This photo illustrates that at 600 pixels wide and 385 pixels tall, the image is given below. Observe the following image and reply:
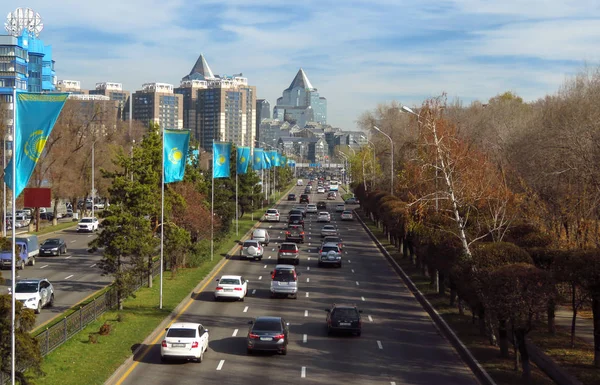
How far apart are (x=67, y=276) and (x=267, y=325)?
22.7m

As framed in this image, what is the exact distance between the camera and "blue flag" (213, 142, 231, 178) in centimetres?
5138

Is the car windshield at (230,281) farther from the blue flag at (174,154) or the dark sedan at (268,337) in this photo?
the dark sedan at (268,337)

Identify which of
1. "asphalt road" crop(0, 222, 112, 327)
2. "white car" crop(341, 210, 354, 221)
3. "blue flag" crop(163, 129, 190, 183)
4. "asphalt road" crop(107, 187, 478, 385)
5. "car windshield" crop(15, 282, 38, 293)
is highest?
"blue flag" crop(163, 129, 190, 183)

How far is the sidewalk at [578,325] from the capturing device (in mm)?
28703

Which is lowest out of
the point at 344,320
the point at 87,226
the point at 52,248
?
the point at 344,320

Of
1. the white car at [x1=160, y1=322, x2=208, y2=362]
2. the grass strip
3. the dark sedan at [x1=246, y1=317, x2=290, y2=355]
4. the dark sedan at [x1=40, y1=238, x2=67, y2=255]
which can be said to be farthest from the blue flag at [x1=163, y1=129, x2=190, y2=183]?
the dark sedan at [x1=40, y1=238, x2=67, y2=255]

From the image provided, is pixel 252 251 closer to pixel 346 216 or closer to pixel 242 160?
pixel 242 160

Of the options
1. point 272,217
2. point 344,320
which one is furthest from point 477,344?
point 272,217

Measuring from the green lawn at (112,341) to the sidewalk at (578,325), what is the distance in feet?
54.2

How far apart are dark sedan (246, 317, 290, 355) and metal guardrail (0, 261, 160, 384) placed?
21.1 feet

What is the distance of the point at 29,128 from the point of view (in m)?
18.4

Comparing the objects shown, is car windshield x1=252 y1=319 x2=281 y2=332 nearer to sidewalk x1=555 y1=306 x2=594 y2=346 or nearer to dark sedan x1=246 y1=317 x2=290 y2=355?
dark sedan x1=246 y1=317 x2=290 y2=355

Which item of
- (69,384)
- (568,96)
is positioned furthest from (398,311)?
(568,96)

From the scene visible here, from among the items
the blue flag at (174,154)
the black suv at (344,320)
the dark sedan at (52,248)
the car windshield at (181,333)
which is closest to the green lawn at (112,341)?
the car windshield at (181,333)
